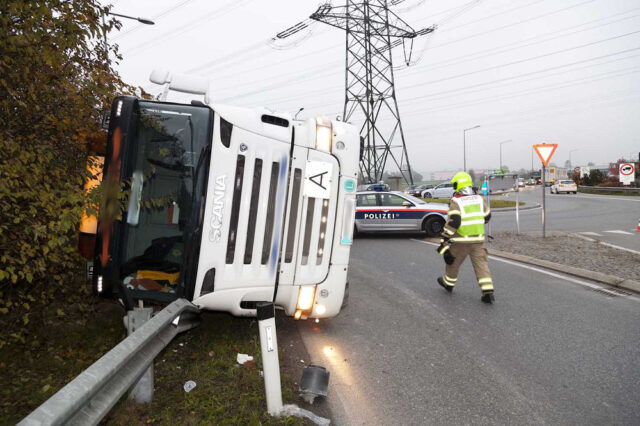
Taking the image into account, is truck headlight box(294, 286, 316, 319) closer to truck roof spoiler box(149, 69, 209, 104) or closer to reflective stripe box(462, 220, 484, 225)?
truck roof spoiler box(149, 69, 209, 104)

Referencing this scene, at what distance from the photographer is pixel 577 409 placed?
9.90ft

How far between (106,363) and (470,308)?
15.8 ft

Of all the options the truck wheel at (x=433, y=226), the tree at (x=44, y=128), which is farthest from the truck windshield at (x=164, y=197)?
the truck wheel at (x=433, y=226)

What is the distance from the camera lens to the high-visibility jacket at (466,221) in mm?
5832

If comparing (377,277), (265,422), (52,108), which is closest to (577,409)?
(265,422)

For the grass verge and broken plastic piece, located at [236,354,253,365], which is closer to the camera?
the grass verge

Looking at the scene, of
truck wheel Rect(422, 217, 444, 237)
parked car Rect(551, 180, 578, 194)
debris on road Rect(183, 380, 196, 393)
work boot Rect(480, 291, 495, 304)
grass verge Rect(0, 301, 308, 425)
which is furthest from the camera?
parked car Rect(551, 180, 578, 194)


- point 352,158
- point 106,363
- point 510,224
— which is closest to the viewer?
point 106,363

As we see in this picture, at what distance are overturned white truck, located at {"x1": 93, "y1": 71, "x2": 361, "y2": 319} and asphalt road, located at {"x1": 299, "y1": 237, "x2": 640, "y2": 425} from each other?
3.78 feet

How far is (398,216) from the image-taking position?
39.7 feet

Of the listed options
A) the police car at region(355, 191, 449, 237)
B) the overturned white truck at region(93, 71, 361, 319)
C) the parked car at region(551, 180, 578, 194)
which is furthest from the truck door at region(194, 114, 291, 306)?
the parked car at region(551, 180, 578, 194)

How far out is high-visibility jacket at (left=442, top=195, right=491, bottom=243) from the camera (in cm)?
583

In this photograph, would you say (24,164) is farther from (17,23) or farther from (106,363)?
(106,363)

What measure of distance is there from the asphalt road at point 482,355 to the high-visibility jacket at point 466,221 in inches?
35.3
